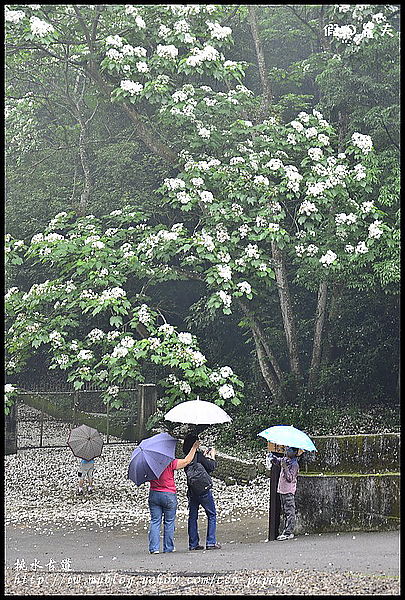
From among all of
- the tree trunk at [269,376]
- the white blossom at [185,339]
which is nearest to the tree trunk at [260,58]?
the tree trunk at [269,376]

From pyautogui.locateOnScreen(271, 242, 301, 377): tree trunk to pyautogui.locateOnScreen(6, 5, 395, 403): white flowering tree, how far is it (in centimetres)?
43

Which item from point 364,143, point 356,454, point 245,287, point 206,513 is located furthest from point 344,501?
point 364,143

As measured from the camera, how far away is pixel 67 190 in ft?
61.3

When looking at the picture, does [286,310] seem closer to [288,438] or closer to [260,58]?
[260,58]

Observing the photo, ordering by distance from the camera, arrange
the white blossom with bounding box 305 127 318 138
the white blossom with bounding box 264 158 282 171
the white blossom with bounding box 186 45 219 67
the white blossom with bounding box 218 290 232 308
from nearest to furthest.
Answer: the white blossom with bounding box 218 290 232 308
the white blossom with bounding box 186 45 219 67
the white blossom with bounding box 264 158 282 171
the white blossom with bounding box 305 127 318 138

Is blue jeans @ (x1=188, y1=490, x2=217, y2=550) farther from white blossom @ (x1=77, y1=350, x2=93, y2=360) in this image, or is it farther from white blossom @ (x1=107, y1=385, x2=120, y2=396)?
white blossom @ (x1=107, y1=385, x2=120, y2=396)

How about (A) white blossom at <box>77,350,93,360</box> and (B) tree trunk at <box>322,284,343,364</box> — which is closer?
(A) white blossom at <box>77,350,93,360</box>

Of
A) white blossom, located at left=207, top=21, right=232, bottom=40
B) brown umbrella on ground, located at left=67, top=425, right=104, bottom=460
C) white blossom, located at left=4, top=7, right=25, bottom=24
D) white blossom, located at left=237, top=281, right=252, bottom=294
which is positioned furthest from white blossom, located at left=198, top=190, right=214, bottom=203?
brown umbrella on ground, located at left=67, top=425, right=104, bottom=460

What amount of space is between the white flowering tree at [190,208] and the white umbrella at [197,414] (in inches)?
101

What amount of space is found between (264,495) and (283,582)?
6637 mm

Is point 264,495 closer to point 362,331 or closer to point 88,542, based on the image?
point 88,542

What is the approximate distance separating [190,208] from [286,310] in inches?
161

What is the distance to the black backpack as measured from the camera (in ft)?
28.4

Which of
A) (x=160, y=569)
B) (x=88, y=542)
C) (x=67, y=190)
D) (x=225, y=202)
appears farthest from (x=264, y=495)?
(x=67, y=190)
